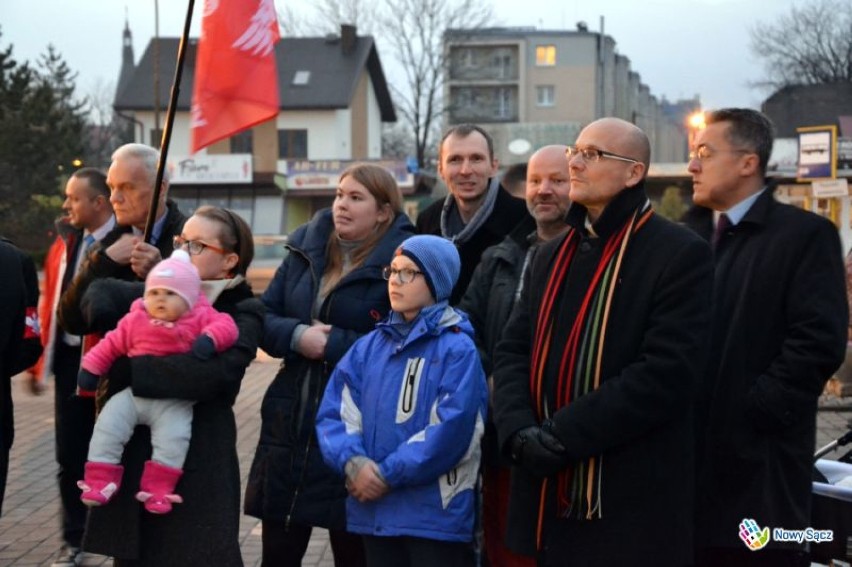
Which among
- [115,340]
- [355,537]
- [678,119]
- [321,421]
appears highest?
[678,119]

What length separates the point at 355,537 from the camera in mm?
5098

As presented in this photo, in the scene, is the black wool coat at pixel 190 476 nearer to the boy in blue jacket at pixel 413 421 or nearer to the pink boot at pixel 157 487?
the pink boot at pixel 157 487

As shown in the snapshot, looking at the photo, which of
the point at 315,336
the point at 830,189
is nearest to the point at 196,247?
the point at 315,336

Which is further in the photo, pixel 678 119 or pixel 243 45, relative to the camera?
pixel 678 119

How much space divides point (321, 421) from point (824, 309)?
5.97ft

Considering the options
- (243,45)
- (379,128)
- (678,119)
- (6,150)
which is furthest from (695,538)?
(678,119)

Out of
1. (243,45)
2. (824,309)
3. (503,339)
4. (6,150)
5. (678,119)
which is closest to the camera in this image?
(824,309)

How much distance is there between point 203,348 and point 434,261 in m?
0.93

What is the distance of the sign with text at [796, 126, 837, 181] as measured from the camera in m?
19.7

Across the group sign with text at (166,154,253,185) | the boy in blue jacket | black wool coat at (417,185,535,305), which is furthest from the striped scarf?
sign with text at (166,154,253,185)

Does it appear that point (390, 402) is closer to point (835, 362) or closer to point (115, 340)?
point (115, 340)

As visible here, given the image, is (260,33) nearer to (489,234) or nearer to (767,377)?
(489,234)

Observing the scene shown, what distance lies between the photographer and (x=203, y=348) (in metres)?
4.49

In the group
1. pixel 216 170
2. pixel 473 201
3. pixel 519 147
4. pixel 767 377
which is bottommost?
pixel 767 377
